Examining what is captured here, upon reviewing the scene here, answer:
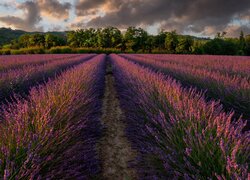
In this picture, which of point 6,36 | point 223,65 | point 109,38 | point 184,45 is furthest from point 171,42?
point 6,36

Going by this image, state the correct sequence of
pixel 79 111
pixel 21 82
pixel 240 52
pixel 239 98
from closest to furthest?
pixel 79 111 < pixel 239 98 < pixel 21 82 < pixel 240 52

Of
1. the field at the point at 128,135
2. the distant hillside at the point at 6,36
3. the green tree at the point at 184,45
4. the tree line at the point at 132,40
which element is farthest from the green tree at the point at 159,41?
the distant hillside at the point at 6,36

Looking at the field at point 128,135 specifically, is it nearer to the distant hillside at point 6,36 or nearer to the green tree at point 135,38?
the green tree at point 135,38

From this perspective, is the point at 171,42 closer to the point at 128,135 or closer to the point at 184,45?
the point at 184,45

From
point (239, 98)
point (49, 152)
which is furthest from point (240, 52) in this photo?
point (49, 152)

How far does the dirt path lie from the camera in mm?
2666

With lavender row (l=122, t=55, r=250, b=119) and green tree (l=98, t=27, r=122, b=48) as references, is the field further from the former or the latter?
green tree (l=98, t=27, r=122, b=48)

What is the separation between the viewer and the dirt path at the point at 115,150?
267 centimetres

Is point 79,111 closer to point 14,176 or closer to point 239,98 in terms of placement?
point 14,176

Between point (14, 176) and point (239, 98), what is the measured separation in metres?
3.86

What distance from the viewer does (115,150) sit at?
329cm

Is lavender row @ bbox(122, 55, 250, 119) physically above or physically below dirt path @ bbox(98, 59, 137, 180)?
above

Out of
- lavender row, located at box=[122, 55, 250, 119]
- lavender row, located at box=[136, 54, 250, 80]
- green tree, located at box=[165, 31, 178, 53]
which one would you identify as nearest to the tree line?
green tree, located at box=[165, 31, 178, 53]

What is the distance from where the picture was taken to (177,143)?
2.12m
